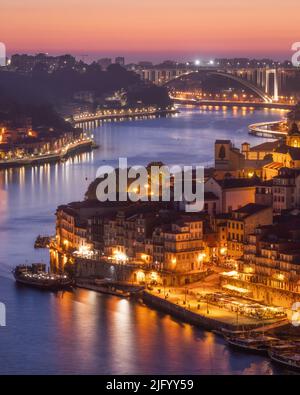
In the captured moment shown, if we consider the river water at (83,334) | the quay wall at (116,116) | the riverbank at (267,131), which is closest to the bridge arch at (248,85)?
the quay wall at (116,116)

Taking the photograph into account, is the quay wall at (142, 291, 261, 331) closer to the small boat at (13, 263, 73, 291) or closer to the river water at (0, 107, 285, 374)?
the river water at (0, 107, 285, 374)

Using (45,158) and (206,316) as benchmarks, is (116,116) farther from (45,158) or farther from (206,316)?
(206,316)

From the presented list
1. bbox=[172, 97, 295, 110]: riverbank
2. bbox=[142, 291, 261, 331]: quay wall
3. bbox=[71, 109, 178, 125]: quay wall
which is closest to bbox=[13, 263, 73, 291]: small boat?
bbox=[142, 291, 261, 331]: quay wall

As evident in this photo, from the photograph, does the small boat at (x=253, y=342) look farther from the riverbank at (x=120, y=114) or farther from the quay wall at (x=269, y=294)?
the riverbank at (x=120, y=114)

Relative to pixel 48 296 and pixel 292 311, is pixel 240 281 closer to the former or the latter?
pixel 292 311

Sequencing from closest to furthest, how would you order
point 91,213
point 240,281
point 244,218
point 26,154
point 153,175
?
point 240,281, point 244,218, point 91,213, point 153,175, point 26,154
